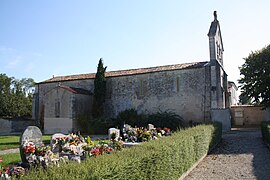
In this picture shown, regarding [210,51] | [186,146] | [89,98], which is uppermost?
[210,51]

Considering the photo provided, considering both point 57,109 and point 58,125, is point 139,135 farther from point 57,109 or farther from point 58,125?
point 57,109

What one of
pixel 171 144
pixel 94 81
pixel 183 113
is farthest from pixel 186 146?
pixel 94 81

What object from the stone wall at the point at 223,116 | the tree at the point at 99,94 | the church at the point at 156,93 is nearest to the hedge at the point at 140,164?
the stone wall at the point at 223,116

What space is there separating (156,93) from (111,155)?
2186 cm

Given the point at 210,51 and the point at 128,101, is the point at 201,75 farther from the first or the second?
the point at 128,101

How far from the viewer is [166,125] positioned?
23281 millimetres

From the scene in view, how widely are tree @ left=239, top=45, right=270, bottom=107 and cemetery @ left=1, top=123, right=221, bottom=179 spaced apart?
361 inches

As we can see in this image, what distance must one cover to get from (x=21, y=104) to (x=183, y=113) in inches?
1173

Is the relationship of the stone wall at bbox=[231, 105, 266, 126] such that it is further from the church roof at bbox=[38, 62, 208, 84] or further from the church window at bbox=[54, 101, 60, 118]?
the church window at bbox=[54, 101, 60, 118]

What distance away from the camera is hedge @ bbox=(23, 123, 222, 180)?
333cm

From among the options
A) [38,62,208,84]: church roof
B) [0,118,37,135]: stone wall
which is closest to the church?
[38,62,208,84]: church roof

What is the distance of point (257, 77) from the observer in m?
20.0

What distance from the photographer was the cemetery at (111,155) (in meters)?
3.55

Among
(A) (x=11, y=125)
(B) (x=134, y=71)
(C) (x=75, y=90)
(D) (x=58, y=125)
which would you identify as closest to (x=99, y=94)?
(C) (x=75, y=90)
